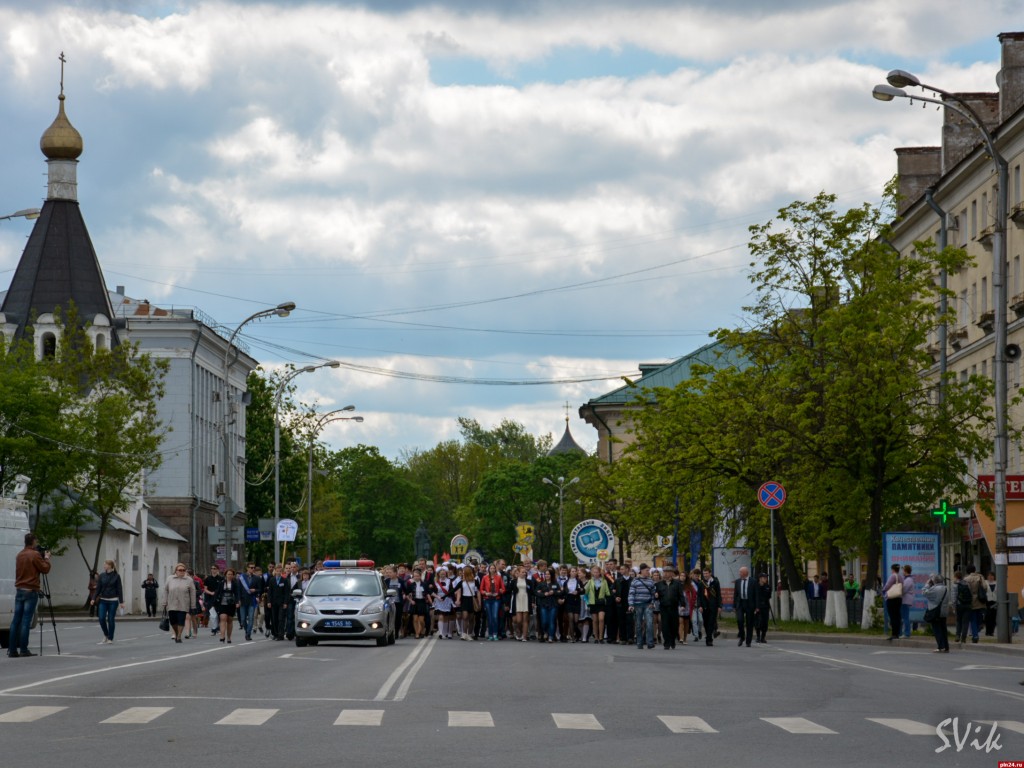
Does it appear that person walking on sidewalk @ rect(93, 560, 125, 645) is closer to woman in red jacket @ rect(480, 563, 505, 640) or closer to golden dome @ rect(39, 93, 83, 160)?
woman in red jacket @ rect(480, 563, 505, 640)

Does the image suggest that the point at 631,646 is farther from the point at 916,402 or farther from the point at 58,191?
the point at 58,191

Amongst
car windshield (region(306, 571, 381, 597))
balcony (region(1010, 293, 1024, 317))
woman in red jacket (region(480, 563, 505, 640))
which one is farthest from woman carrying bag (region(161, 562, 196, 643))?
balcony (region(1010, 293, 1024, 317))

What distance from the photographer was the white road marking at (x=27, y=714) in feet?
50.8

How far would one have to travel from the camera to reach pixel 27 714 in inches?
635

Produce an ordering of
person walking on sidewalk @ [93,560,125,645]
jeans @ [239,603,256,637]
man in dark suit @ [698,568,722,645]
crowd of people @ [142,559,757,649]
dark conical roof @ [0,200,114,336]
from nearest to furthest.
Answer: person walking on sidewalk @ [93,560,125,645], man in dark suit @ [698,568,722,645], crowd of people @ [142,559,757,649], jeans @ [239,603,256,637], dark conical roof @ [0,200,114,336]

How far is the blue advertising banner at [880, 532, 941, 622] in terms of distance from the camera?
127 ft

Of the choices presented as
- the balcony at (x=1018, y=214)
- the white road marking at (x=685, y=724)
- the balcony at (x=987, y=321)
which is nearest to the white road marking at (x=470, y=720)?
the white road marking at (x=685, y=724)

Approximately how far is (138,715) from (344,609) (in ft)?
64.4

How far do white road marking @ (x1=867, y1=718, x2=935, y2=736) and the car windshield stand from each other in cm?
2054

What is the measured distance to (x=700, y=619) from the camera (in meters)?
44.7

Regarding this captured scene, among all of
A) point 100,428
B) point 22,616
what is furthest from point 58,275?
point 22,616

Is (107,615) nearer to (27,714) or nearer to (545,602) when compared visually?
(545,602)

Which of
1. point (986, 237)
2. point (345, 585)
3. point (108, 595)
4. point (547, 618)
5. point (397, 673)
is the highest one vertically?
point (986, 237)

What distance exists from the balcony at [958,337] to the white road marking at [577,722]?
1838 inches
